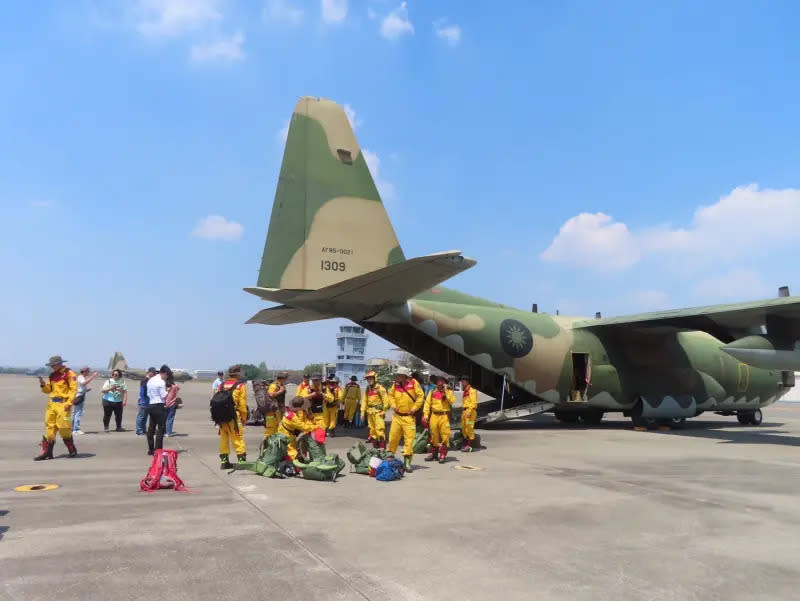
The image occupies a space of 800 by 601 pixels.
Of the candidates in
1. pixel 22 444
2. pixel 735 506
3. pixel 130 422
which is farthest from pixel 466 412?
pixel 130 422

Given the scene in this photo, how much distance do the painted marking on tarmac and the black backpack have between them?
231 cm

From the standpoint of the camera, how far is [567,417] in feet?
69.6

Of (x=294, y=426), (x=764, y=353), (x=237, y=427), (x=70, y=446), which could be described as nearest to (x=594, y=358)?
→ (x=764, y=353)

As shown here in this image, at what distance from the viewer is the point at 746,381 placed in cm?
2059

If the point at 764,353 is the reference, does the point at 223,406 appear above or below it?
below

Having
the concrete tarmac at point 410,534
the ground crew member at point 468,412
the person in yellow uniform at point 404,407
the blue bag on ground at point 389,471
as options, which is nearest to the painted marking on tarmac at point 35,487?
the concrete tarmac at point 410,534

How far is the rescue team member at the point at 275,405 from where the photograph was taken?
10859 mm

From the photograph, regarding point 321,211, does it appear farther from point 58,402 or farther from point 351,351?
point 351,351

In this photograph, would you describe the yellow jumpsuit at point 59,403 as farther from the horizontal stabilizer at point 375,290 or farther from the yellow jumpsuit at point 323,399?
the yellow jumpsuit at point 323,399

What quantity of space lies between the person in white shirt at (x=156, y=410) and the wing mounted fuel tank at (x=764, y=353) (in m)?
14.0

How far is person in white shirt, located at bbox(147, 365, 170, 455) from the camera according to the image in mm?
10763

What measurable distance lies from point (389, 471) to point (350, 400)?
9.17 m

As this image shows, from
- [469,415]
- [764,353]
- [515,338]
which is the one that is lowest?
[469,415]

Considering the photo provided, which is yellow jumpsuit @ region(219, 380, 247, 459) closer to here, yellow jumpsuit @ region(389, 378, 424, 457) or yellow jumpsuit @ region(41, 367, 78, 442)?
yellow jumpsuit @ region(389, 378, 424, 457)
